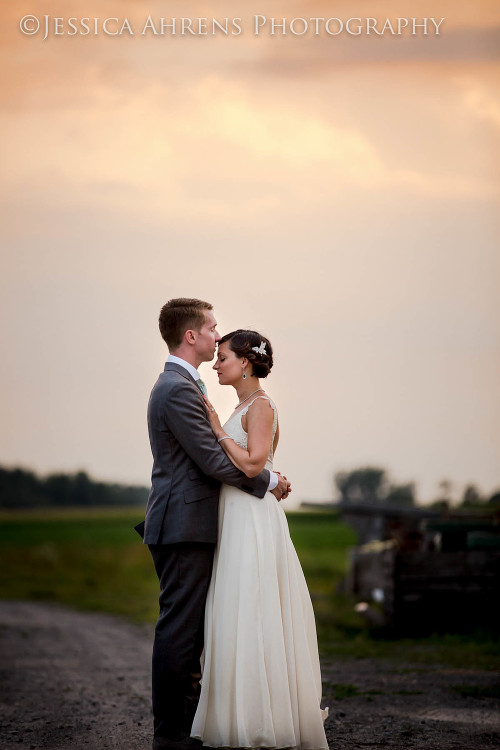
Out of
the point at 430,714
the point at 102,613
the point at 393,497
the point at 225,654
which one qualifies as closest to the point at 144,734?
the point at 225,654

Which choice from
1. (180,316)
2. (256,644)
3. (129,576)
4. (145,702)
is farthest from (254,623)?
(129,576)

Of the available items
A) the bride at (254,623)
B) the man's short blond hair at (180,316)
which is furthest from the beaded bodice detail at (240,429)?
the man's short blond hair at (180,316)

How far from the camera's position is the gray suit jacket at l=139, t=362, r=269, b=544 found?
554cm

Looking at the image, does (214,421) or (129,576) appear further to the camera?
(129,576)

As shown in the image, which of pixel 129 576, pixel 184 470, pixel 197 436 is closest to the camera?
pixel 197 436

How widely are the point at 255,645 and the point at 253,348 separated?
171 cm

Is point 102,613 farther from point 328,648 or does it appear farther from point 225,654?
point 225,654

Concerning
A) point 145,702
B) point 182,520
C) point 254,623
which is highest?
point 182,520

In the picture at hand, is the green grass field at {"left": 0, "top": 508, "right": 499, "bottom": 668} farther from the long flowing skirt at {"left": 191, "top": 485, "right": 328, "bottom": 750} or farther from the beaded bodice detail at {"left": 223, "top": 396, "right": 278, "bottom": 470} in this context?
the beaded bodice detail at {"left": 223, "top": 396, "right": 278, "bottom": 470}

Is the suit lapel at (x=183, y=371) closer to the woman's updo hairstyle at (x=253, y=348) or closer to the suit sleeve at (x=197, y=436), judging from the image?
the suit sleeve at (x=197, y=436)

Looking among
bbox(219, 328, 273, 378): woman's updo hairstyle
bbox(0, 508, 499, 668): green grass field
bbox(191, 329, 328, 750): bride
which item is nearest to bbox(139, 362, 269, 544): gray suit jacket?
bbox(191, 329, 328, 750): bride

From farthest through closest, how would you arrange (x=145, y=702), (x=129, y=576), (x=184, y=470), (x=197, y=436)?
(x=129, y=576) < (x=145, y=702) < (x=184, y=470) < (x=197, y=436)

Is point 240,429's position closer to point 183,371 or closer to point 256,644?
point 183,371

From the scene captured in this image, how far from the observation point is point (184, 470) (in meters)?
5.64
